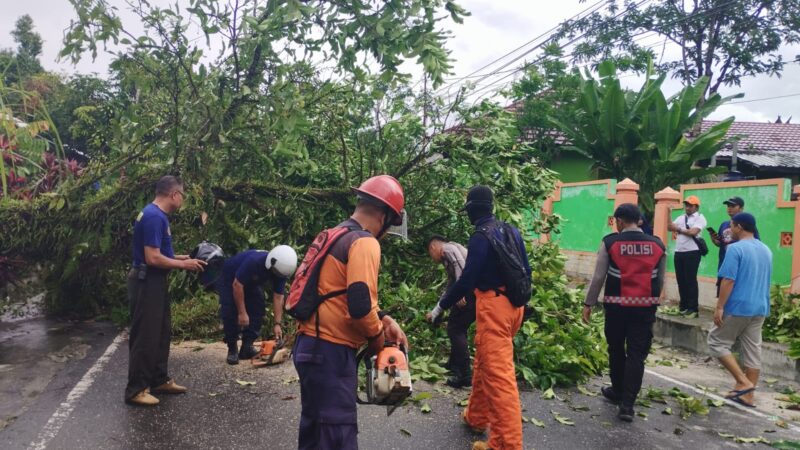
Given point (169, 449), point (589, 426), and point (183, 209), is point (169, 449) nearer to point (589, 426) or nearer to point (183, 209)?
point (589, 426)

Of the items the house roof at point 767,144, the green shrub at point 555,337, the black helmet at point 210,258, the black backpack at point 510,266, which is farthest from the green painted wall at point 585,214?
the black backpack at point 510,266

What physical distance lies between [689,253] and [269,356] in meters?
6.45

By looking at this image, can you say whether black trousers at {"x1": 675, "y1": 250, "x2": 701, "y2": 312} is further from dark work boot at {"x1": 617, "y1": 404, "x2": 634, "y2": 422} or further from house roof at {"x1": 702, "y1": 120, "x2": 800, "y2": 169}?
house roof at {"x1": 702, "y1": 120, "x2": 800, "y2": 169}

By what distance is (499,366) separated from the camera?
13.7ft

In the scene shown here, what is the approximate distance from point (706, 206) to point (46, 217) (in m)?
10.1

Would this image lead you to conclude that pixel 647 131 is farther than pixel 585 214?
Yes

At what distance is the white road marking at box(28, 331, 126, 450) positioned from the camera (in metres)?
4.21

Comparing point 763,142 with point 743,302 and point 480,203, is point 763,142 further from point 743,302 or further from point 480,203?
point 480,203

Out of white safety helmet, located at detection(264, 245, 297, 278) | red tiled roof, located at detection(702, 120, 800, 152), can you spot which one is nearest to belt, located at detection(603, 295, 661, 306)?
white safety helmet, located at detection(264, 245, 297, 278)

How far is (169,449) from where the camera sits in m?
4.16

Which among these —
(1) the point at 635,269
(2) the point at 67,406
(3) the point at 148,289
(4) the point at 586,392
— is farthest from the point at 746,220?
(2) the point at 67,406

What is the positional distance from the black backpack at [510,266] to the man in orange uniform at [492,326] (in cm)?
3

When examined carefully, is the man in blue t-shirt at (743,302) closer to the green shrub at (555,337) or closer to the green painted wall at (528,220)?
the green shrub at (555,337)

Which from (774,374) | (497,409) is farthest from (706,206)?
(497,409)
